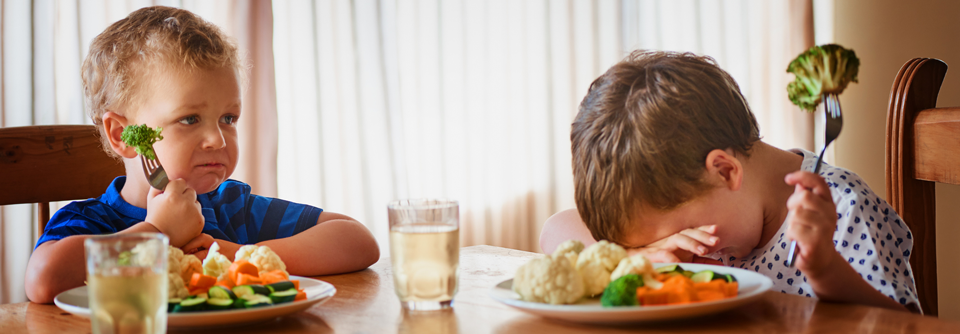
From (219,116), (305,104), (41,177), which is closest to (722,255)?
(219,116)

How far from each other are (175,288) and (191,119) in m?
0.54

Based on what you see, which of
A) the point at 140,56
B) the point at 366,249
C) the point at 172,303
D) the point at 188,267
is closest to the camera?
the point at 172,303

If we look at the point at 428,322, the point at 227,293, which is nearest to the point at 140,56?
the point at 227,293

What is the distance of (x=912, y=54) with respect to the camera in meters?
3.40

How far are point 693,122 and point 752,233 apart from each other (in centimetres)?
21

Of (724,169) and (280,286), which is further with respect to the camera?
(724,169)

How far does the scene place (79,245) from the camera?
907 millimetres

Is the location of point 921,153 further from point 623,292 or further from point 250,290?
point 250,290

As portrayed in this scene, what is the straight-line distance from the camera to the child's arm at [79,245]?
849 millimetres

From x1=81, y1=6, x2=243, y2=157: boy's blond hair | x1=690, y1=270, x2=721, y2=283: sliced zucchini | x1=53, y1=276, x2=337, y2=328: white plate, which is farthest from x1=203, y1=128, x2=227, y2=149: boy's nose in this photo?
x1=690, y1=270, x2=721, y2=283: sliced zucchini

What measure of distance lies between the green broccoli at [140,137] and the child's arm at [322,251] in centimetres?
19

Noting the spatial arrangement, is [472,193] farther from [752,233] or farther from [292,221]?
[752,233]

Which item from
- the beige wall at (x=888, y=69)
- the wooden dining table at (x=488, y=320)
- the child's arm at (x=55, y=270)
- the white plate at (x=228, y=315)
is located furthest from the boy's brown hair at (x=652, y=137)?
the beige wall at (x=888, y=69)

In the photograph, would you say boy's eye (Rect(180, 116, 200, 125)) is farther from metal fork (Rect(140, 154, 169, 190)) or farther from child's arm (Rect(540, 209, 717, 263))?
child's arm (Rect(540, 209, 717, 263))
